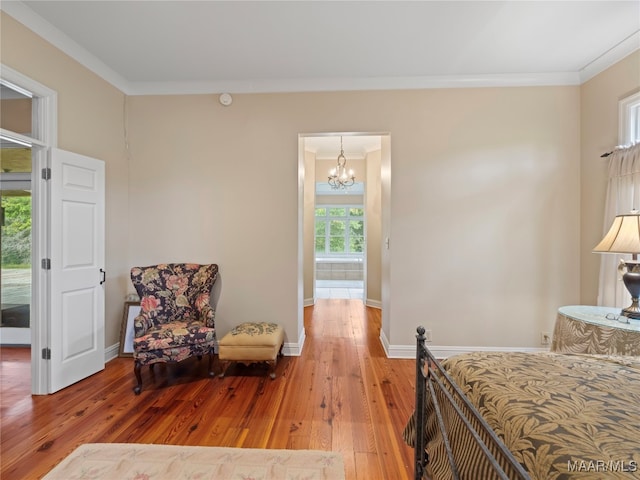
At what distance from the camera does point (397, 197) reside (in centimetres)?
309

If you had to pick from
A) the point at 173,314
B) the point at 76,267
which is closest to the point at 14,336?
the point at 76,267

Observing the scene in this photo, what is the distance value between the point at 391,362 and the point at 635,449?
2444 millimetres

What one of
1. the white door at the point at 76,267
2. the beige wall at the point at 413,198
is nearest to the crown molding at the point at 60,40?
the beige wall at the point at 413,198

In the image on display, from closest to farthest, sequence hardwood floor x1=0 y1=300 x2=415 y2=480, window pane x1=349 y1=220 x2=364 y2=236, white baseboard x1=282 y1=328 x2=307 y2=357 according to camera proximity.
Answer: hardwood floor x1=0 y1=300 x2=415 y2=480, white baseboard x1=282 y1=328 x2=307 y2=357, window pane x1=349 y1=220 x2=364 y2=236

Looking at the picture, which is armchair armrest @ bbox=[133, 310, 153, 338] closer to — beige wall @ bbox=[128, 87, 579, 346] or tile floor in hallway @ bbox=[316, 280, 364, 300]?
beige wall @ bbox=[128, 87, 579, 346]

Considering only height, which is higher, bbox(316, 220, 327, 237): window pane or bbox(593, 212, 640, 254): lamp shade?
bbox(316, 220, 327, 237): window pane

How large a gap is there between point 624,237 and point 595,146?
1.48 m

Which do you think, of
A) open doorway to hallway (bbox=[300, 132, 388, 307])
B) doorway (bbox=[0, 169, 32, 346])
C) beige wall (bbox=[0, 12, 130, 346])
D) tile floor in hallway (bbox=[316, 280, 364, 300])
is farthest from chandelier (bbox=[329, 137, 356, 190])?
doorway (bbox=[0, 169, 32, 346])

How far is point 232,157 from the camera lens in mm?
3178

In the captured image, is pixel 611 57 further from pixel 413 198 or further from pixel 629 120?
pixel 413 198

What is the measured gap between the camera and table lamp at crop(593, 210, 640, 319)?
1.82 meters

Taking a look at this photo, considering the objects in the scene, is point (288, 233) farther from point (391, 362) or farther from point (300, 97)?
point (391, 362)

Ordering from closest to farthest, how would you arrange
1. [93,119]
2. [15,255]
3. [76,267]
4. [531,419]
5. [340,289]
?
[531,419], [76,267], [93,119], [15,255], [340,289]

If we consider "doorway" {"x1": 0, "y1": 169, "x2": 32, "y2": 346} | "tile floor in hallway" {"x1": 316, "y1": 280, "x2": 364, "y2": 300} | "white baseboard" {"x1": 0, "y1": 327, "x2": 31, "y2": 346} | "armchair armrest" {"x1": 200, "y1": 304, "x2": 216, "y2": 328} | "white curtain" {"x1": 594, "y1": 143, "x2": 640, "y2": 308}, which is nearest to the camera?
"white curtain" {"x1": 594, "y1": 143, "x2": 640, "y2": 308}
